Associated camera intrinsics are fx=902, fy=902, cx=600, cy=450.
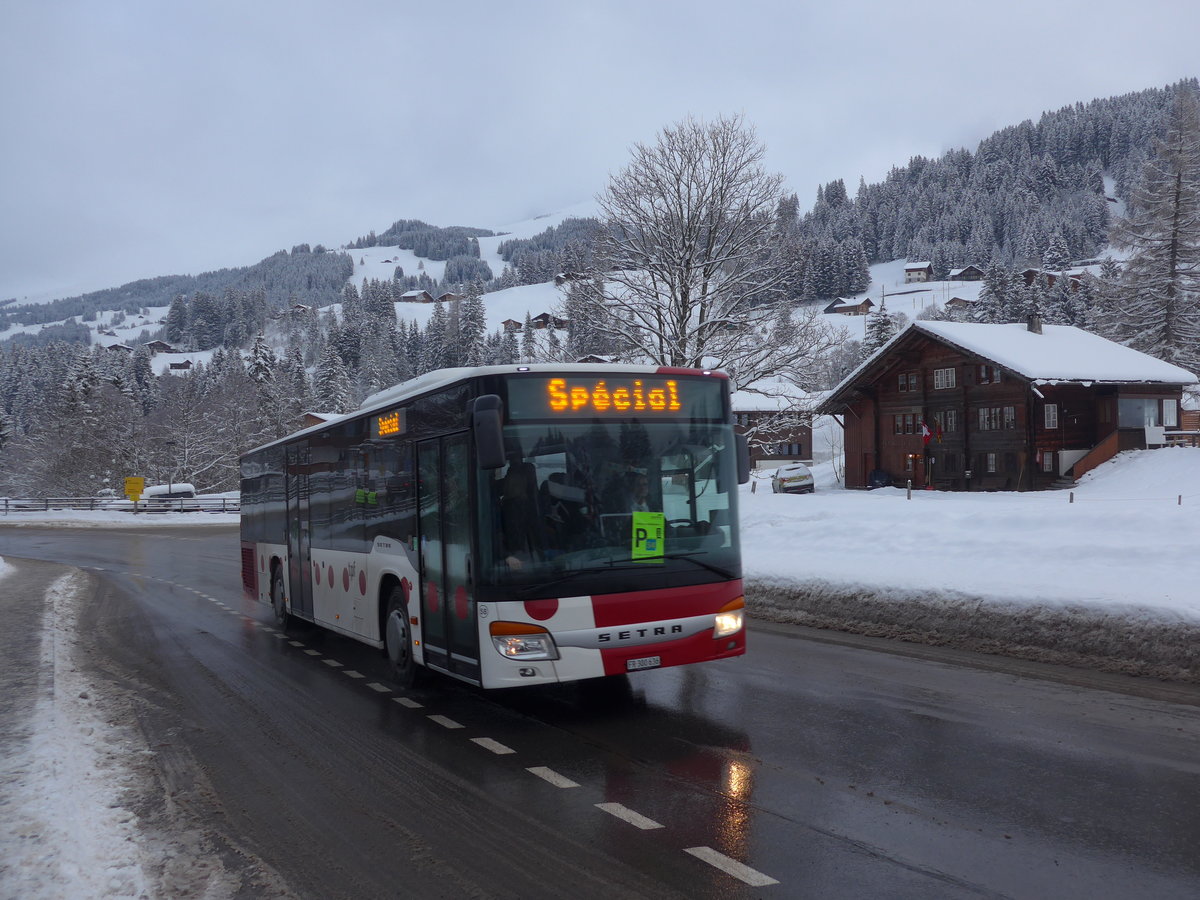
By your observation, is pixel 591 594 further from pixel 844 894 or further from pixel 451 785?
pixel 844 894

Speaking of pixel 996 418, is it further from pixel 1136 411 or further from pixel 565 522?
pixel 565 522

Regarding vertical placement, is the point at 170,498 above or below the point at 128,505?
above

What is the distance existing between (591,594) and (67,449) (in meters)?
68.3

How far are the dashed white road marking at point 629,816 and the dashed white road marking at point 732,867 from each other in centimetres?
40

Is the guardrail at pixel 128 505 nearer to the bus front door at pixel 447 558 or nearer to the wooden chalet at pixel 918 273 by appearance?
the bus front door at pixel 447 558

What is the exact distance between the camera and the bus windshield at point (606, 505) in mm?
7082

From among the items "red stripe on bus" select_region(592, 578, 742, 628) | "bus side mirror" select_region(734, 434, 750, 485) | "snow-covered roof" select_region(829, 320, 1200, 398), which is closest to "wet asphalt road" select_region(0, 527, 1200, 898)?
"red stripe on bus" select_region(592, 578, 742, 628)

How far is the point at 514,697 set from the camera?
342 inches

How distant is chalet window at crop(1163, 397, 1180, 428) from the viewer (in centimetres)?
4434

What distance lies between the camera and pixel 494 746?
22.9 feet

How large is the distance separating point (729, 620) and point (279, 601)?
8.77 metres

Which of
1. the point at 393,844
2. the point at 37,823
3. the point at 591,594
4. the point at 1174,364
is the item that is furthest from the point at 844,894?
the point at 1174,364

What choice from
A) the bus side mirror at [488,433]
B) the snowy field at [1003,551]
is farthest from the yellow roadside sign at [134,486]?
the bus side mirror at [488,433]

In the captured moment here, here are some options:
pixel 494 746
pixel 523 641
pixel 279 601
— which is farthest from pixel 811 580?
pixel 279 601
